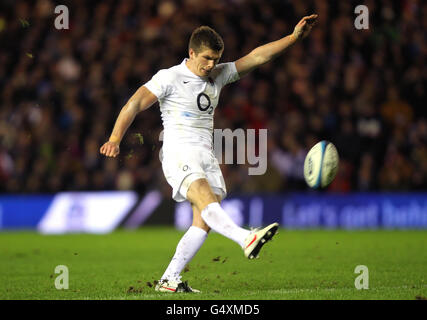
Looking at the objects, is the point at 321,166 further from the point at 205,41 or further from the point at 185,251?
the point at 205,41

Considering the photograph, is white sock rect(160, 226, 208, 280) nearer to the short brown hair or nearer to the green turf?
the green turf

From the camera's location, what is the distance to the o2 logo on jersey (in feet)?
23.9

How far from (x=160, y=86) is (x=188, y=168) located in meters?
0.75

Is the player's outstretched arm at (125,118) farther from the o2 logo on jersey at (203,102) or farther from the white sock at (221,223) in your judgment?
the white sock at (221,223)

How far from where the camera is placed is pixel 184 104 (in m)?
7.27

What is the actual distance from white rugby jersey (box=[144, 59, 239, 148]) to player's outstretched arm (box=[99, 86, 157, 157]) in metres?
0.12

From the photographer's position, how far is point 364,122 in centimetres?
1689

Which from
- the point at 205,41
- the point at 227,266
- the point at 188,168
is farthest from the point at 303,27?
the point at 227,266

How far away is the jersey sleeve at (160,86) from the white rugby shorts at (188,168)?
19.2 inches

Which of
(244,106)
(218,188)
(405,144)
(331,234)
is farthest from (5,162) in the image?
(218,188)

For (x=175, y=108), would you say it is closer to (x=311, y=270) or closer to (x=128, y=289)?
(x=128, y=289)

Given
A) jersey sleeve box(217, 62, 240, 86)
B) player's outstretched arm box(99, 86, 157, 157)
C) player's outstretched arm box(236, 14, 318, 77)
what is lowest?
player's outstretched arm box(99, 86, 157, 157)

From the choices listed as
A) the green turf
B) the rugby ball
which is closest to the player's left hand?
the rugby ball

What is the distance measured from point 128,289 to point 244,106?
10.1m
